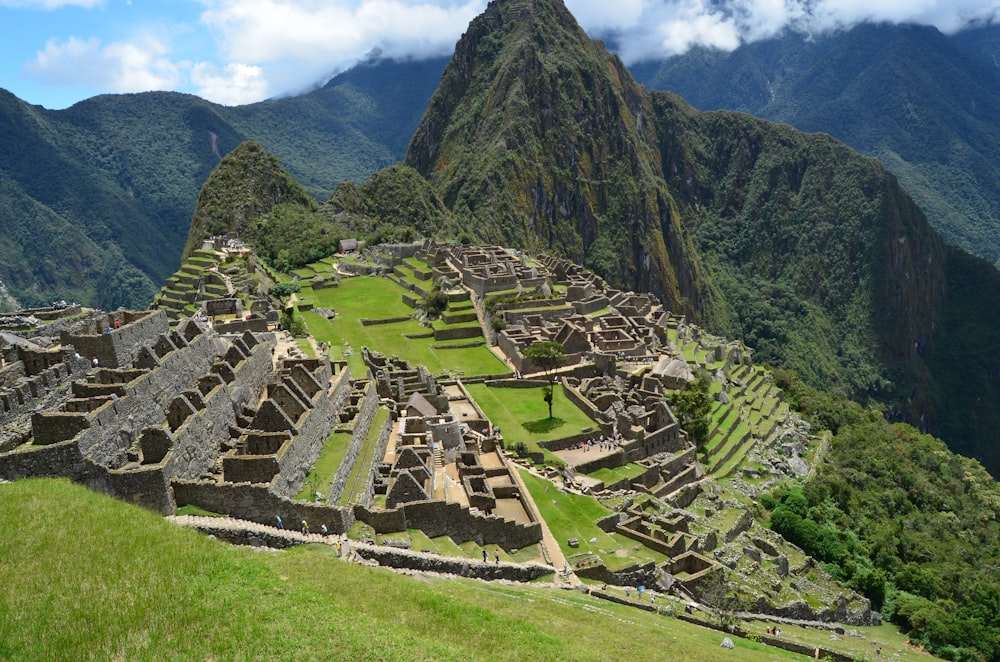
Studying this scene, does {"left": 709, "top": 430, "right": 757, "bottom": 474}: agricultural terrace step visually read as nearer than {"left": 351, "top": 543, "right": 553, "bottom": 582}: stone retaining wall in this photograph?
No

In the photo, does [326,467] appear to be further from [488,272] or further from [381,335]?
[488,272]

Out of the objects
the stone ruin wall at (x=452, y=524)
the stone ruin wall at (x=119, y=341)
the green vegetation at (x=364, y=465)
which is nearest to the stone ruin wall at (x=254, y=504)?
the stone ruin wall at (x=452, y=524)

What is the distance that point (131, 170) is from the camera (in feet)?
500

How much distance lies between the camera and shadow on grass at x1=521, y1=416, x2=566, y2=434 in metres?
40.8

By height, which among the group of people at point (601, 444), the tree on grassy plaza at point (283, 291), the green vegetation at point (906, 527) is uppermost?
the tree on grassy plaza at point (283, 291)

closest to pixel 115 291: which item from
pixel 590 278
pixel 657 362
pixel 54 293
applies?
pixel 54 293

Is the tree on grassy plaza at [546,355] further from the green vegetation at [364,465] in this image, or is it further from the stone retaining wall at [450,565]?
the stone retaining wall at [450,565]

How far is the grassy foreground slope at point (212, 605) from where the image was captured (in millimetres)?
11656

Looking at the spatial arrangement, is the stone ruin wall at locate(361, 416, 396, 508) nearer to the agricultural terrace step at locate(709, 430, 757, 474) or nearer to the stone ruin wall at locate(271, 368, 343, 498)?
the stone ruin wall at locate(271, 368, 343, 498)

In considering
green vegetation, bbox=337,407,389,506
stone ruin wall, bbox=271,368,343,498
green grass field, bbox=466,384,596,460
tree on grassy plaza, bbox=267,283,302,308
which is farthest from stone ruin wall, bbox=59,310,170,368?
tree on grassy plaza, bbox=267,283,302,308

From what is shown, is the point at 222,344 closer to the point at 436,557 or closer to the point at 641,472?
the point at 436,557

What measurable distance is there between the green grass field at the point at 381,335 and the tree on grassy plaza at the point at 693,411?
474 inches

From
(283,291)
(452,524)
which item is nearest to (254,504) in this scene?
(452,524)

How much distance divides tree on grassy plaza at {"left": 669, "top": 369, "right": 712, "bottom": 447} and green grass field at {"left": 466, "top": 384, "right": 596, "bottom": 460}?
669cm
